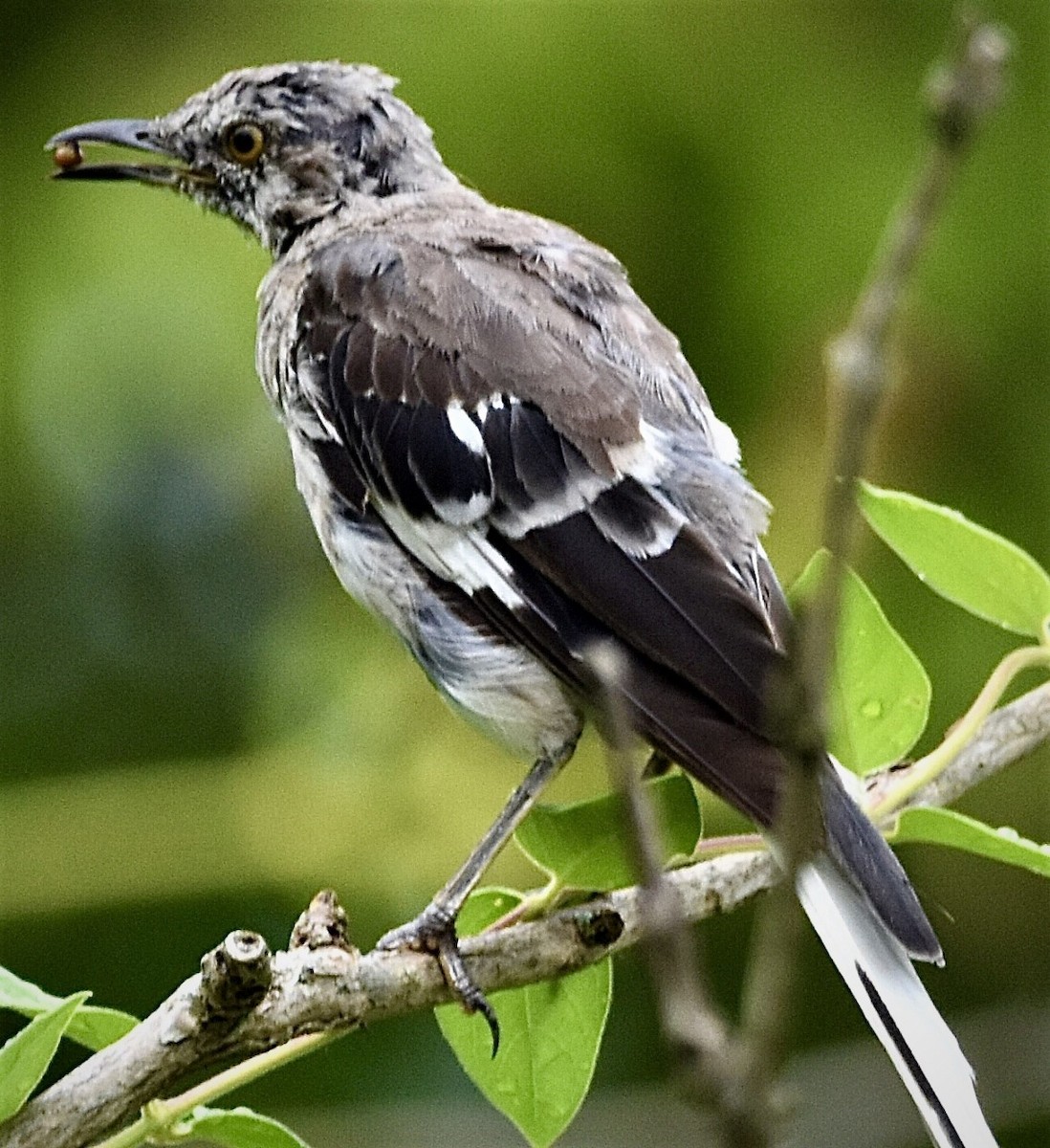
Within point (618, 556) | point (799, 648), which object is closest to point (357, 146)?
point (618, 556)

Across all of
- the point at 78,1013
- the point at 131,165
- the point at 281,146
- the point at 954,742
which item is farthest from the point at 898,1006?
the point at 131,165

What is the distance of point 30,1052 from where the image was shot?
176 cm

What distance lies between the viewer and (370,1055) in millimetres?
3785

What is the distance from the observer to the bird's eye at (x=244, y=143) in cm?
338

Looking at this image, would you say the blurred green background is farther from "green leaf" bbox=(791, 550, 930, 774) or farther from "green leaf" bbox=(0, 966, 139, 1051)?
"green leaf" bbox=(0, 966, 139, 1051)

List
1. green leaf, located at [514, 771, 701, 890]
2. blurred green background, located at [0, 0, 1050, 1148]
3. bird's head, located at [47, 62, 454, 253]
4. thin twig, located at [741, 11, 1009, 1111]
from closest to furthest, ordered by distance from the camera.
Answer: thin twig, located at [741, 11, 1009, 1111] → green leaf, located at [514, 771, 701, 890] → bird's head, located at [47, 62, 454, 253] → blurred green background, located at [0, 0, 1050, 1148]

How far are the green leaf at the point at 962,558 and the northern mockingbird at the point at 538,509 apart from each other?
0.22 metres

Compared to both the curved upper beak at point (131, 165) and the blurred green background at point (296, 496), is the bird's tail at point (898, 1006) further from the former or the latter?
the curved upper beak at point (131, 165)

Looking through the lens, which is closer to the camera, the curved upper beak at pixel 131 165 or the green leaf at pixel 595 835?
the green leaf at pixel 595 835

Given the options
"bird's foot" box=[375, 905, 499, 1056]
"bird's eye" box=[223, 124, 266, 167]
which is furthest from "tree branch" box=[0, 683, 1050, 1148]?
"bird's eye" box=[223, 124, 266, 167]

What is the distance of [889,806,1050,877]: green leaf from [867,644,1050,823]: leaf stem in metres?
0.08

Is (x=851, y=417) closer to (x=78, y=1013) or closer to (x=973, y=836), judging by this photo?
(x=973, y=836)

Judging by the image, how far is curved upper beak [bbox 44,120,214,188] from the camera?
3.42 meters

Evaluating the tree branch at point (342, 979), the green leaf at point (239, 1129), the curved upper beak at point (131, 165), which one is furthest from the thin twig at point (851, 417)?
the curved upper beak at point (131, 165)
